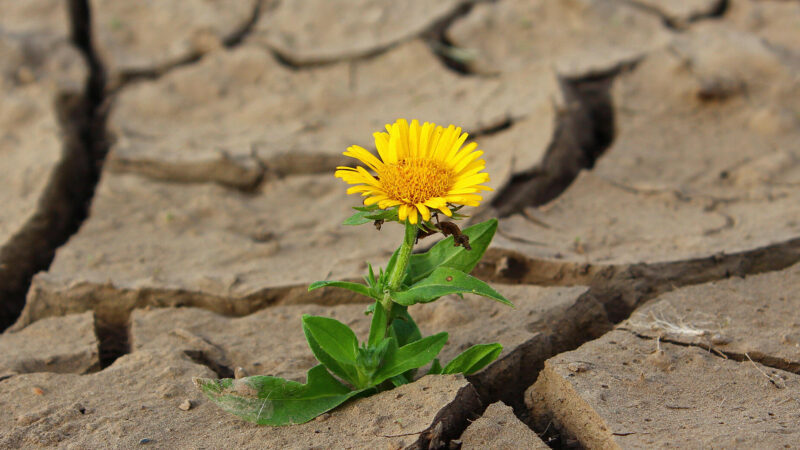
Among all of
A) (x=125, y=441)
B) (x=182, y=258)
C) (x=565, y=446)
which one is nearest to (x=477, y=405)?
(x=565, y=446)

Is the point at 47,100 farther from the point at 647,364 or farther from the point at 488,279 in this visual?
the point at 647,364

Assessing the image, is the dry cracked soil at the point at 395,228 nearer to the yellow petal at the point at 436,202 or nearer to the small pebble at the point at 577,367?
the small pebble at the point at 577,367

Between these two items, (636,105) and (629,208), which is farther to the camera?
(636,105)

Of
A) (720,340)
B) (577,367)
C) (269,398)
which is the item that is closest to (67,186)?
(269,398)

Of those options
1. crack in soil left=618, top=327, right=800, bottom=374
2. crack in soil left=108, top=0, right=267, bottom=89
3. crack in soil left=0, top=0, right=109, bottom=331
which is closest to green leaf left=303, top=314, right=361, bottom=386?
crack in soil left=618, top=327, right=800, bottom=374

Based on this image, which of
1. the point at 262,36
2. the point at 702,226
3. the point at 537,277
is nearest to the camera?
the point at 537,277

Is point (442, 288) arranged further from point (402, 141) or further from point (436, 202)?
point (402, 141)

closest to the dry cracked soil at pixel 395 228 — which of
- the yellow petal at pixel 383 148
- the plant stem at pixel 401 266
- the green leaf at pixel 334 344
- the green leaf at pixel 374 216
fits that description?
the green leaf at pixel 334 344
